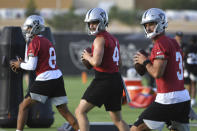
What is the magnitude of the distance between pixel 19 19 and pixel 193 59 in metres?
53.4

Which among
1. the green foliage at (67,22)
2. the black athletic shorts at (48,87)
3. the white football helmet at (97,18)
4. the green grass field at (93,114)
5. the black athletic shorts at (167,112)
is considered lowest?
the green foliage at (67,22)

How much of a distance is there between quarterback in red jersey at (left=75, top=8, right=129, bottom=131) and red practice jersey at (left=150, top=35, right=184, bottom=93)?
105 cm

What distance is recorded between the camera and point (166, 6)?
295ft

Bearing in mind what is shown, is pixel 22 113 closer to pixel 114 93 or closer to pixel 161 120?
pixel 114 93

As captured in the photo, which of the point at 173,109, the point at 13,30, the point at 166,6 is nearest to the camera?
the point at 173,109

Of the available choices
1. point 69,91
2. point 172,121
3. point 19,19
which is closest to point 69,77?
point 69,91

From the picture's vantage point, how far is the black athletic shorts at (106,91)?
7996 millimetres

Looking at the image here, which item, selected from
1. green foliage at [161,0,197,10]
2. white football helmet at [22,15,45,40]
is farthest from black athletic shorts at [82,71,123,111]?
green foliage at [161,0,197,10]

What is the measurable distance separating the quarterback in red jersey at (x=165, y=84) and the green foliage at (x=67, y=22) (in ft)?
145

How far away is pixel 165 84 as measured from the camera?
7.04 m

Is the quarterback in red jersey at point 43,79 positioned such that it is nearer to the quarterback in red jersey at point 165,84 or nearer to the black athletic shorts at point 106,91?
the black athletic shorts at point 106,91

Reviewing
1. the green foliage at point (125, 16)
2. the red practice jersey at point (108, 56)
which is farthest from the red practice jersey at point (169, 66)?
the green foliage at point (125, 16)

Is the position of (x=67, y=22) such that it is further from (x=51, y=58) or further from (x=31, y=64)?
(x=31, y=64)

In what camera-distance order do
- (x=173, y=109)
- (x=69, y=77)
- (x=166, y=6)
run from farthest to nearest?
(x=166, y=6) → (x=69, y=77) → (x=173, y=109)
